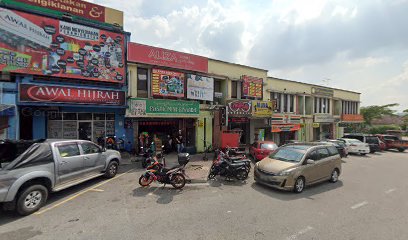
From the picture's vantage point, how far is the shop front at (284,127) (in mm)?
Result: 20516

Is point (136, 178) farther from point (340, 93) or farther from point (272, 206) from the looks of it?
point (340, 93)

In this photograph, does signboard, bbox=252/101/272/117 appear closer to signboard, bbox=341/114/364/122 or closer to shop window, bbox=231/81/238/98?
shop window, bbox=231/81/238/98

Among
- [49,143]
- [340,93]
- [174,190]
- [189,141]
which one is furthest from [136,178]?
[340,93]

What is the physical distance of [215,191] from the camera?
7613 mm

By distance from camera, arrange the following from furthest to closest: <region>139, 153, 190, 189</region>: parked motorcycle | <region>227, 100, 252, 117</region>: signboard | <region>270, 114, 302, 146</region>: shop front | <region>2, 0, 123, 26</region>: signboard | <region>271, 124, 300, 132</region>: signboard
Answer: <region>270, 114, 302, 146</region>: shop front < <region>271, 124, 300, 132</region>: signboard < <region>227, 100, 252, 117</region>: signboard < <region>2, 0, 123, 26</region>: signboard < <region>139, 153, 190, 189</region>: parked motorcycle

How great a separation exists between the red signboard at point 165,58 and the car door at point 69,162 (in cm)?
772

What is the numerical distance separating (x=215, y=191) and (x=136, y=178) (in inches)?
149

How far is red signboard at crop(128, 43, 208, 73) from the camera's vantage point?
1320 centimetres

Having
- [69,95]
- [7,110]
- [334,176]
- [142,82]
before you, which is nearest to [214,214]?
[334,176]

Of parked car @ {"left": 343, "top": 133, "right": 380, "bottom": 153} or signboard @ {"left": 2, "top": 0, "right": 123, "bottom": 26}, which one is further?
parked car @ {"left": 343, "top": 133, "right": 380, "bottom": 153}

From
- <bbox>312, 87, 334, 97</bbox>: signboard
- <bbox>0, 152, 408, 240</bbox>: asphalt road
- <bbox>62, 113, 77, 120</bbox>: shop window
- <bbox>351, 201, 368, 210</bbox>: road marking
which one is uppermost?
<bbox>312, 87, 334, 97</bbox>: signboard

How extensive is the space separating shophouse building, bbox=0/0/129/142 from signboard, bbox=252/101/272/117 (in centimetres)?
1085

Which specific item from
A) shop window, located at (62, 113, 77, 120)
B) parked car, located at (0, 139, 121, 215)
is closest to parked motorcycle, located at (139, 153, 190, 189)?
parked car, located at (0, 139, 121, 215)

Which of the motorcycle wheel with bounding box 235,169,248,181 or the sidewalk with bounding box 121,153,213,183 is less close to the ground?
the motorcycle wheel with bounding box 235,169,248,181
